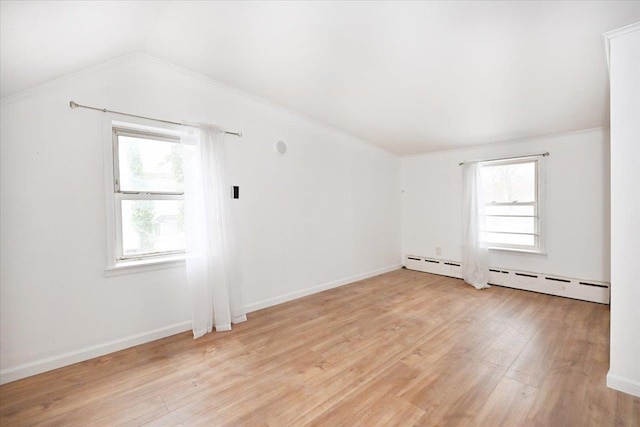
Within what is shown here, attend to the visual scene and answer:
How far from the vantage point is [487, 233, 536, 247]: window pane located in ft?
13.6

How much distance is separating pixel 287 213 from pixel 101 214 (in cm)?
195

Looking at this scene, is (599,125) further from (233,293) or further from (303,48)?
(233,293)

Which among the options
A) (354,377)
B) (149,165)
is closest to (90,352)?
(149,165)

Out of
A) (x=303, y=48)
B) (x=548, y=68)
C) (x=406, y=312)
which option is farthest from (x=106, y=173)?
(x=548, y=68)

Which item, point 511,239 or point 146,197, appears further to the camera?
point 511,239

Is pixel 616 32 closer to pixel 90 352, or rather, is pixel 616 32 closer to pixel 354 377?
pixel 354 377

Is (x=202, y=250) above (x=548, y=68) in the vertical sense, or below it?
below

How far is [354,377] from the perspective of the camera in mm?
2062

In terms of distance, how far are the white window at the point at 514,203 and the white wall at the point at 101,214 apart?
9.01 ft

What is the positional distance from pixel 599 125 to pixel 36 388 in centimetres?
615

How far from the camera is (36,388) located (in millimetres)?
1986

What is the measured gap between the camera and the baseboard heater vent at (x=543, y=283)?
3531 millimetres

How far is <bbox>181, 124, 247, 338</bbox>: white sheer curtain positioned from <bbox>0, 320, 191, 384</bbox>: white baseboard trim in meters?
0.31

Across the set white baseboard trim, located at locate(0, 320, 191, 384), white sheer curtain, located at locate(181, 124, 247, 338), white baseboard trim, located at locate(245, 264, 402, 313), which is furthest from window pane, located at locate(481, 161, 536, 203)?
white baseboard trim, located at locate(0, 320, 191, 384)
